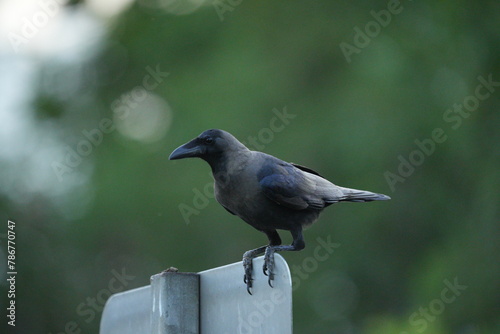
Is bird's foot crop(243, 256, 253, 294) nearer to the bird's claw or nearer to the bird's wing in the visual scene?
the bird's claw

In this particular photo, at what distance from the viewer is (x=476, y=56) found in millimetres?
11633

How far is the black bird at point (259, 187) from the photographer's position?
194 inches

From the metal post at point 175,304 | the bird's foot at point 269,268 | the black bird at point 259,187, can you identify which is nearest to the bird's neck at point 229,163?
the black bird at point 259,187

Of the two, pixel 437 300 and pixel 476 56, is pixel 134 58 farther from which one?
pixel 437 300

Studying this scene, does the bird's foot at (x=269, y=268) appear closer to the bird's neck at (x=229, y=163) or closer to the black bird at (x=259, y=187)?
the black bird at (x=259, y=187)

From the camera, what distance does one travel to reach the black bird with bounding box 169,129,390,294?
493 cm

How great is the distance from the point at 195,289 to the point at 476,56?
960 cm

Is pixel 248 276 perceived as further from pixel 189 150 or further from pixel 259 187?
pixel 189 150

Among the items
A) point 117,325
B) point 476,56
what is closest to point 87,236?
point 476,56

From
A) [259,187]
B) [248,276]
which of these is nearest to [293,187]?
[259,187]

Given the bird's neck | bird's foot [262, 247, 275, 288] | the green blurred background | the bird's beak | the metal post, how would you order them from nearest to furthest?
bird's foot [262, 247, 275, 288] < the metal post < the bird's beak < the bird's neck < the green blurred background

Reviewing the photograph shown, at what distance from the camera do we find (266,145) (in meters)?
11.5

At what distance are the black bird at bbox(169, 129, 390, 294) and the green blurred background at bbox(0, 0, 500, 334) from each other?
6.09m

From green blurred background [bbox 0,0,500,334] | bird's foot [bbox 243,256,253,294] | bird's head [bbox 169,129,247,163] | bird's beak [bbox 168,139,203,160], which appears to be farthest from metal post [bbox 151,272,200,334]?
green blurred background [bbox 0,0,500,334]
